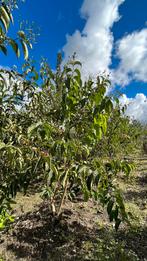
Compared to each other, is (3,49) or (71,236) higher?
(3,49)

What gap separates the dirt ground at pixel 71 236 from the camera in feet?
11.1

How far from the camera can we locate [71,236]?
3.77 metres

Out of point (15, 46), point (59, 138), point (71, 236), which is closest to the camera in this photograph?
point (15, 46)

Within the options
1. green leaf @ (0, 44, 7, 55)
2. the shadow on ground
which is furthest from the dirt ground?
green leaf @ (0, 44, 7, 55)

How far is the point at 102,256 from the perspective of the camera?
3.34 m

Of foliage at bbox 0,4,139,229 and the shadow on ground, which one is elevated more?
foliage at bbox 0,4,139,229

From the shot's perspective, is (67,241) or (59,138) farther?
(67,241)

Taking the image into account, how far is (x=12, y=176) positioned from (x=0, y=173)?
0.93 feet

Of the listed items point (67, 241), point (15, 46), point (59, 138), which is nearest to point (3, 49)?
point (15, 46)

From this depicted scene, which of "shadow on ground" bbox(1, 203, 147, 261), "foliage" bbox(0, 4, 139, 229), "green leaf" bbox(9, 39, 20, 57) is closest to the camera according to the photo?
"green leaf" bbox(9, 39, 20, 57)

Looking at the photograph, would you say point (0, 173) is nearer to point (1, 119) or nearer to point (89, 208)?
point (1, 119)

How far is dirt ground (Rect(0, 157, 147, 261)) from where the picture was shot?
11.1 feet

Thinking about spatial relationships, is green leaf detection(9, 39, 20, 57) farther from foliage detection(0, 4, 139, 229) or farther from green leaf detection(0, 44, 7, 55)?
foliage detection(0, 4, 139, 229)

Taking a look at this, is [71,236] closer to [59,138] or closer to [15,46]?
[59,138]
